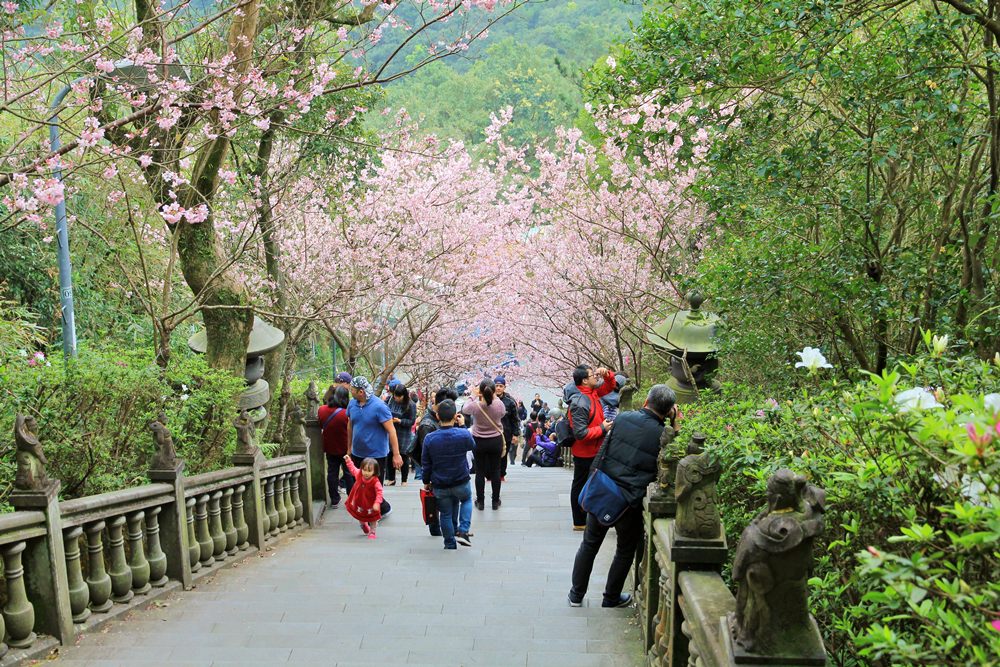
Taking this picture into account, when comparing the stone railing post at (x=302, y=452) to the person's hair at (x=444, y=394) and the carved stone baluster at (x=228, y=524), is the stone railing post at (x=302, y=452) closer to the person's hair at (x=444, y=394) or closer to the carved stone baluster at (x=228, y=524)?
the person's hair at (x=444, y=394)

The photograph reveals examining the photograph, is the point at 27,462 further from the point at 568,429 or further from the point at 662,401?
the point at 568,429

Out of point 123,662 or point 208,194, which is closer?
point 123,662

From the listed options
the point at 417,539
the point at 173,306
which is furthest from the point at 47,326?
the point at 417,539

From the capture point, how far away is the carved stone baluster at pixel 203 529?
7.51m

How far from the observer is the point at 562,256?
68.0 feet

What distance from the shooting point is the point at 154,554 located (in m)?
6.68

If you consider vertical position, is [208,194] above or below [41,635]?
above

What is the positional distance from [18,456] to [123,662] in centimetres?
129

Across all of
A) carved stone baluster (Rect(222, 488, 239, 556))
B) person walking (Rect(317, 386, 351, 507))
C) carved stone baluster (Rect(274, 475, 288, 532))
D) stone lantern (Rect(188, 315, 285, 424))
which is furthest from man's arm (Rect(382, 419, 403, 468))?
carved stone baluster (Rect(222, 488, 239, 556))

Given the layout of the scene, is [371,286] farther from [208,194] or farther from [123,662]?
[123,662]

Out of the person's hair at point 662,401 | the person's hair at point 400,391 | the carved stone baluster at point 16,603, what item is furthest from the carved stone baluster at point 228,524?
the person's hair at point 400,391

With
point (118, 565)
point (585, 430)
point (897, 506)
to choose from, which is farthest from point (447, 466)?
point (897, 506)

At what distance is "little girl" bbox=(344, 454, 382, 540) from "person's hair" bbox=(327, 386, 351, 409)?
1.97m

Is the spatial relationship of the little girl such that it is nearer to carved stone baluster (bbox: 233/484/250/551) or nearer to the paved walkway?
the paved walkway
